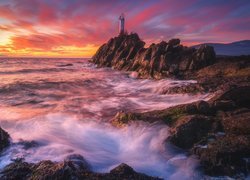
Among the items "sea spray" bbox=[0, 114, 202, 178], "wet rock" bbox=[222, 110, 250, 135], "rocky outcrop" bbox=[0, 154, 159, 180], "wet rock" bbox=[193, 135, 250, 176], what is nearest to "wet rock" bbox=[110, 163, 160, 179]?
"rocky outcrop" bbox=[0, 154, 159, 180]

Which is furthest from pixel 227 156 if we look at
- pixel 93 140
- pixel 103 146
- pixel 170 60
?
pixel 170 60

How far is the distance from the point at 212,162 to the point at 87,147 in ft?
11.5

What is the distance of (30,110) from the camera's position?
11.9 metres

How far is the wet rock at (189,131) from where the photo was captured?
19.9 feet

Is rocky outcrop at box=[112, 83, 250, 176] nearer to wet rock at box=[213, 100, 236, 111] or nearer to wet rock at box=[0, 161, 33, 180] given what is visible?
wet rock at box=[213, 100, 236, 111]

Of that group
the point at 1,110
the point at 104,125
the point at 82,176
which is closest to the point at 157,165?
the point at 82,176

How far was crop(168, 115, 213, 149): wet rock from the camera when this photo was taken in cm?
607

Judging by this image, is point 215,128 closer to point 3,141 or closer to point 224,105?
point 224,105

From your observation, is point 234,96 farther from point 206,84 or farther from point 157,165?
point 206,84

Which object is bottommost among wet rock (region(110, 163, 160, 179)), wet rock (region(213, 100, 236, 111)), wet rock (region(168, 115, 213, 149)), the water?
the water

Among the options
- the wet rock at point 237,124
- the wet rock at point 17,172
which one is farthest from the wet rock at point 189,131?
the wet rock at point 17,172

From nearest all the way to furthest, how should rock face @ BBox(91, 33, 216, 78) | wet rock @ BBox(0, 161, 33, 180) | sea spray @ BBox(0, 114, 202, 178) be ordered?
wet rock @ BBox(0, 161, 33, 180), sea spray @ BBox(0, 114, 202, 178), rock face @ BBox(91, 33, 216, 78)

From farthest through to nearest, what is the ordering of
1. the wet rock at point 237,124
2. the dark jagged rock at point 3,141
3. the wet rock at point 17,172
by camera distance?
the dark jagged rock at point 3,141, the wet rock at point 237,124, the wet rock at point 17,172

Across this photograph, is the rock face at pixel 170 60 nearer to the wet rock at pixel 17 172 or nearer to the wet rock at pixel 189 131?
the wet rock at pixel 189 131
